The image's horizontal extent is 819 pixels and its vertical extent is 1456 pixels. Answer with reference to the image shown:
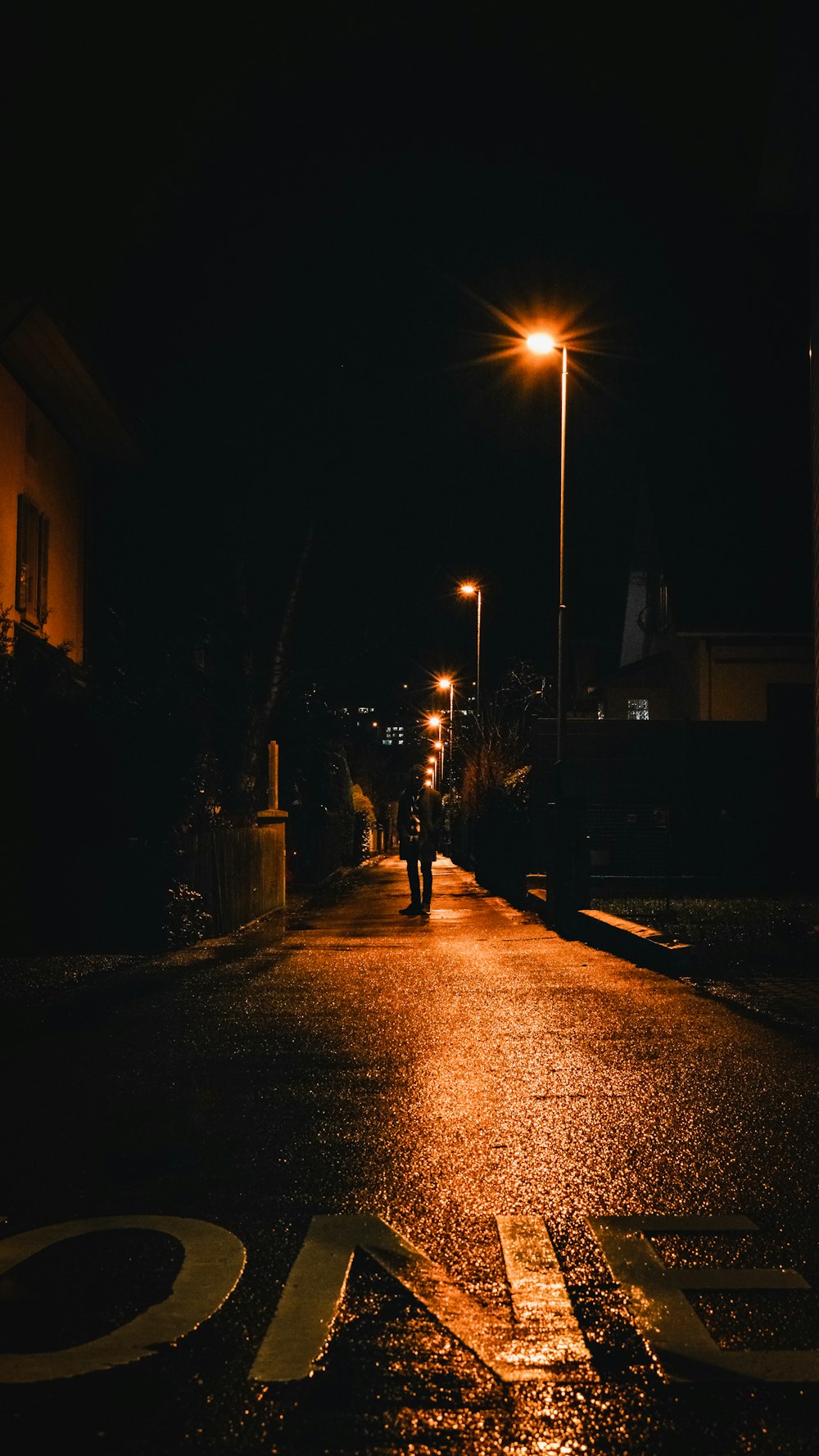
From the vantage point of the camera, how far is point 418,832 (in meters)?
20.5

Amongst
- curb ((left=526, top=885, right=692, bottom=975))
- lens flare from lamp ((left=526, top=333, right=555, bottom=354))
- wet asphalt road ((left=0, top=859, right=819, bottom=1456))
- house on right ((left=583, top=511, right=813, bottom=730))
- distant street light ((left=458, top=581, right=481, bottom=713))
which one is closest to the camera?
wet asphalt road ((left=0, top=859, right=819, bottom=1456))

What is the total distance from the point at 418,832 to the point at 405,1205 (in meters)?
15.4

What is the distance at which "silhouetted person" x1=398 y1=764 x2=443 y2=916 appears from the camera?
20.4 m

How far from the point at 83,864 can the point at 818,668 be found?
8488mm

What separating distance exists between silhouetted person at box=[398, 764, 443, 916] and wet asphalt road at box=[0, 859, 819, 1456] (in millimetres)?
9847

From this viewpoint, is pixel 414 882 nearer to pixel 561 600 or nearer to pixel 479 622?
pixel 561 600

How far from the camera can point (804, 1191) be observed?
5.25 metres

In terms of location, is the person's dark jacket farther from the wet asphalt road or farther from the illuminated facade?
the wet asphalt road

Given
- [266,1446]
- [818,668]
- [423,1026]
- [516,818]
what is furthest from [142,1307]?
[516,818]

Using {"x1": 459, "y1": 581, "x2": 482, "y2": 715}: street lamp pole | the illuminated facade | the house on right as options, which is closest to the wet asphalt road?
the illuminated facade

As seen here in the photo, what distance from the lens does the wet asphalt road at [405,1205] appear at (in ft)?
11.0

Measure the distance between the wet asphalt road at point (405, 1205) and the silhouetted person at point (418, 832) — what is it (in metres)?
9.85

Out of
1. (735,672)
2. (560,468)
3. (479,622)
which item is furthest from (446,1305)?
(479,622)

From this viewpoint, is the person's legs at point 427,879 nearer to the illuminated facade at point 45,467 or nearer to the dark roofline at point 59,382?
the illuminated facade at point 45,467
